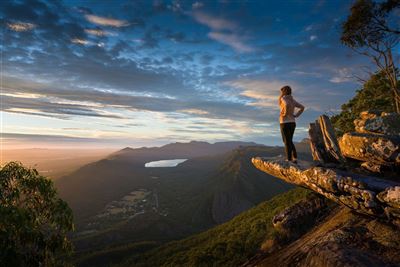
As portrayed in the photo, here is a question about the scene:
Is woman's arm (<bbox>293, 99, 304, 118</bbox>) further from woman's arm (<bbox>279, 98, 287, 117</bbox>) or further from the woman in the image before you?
woman's arm (<bbox>279, 98, 287, 117</bbox>)

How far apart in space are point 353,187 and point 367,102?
2841 centimetres

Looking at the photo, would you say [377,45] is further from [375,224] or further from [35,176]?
[35,176]

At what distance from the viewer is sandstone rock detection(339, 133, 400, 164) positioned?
13641 millimetres

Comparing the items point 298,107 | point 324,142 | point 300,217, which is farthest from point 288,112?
point 300,217

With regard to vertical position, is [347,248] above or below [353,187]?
below

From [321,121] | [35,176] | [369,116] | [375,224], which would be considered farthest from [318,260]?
[369,116]

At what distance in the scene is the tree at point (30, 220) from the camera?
9.40 m

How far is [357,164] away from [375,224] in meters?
5.53

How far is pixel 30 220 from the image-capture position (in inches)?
406

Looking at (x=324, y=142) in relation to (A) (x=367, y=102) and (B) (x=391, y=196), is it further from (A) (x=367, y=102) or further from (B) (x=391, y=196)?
(A) (x=367, y=102)

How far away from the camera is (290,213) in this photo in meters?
18.3

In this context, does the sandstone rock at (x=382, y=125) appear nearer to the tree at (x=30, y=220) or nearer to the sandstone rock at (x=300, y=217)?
the sandstone rock at (x=300, y=217)

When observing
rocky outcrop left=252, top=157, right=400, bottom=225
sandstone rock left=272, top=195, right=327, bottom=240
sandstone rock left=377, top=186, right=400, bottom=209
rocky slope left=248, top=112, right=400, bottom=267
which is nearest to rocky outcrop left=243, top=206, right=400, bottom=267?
rocky slope left=248, top=112, right=400, bottom=267

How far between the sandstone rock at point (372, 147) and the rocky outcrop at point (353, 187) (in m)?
2.45
